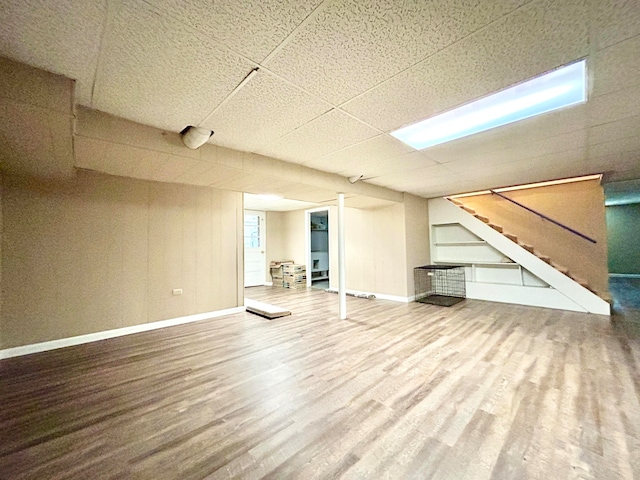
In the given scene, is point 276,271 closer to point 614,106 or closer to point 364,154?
point 364,154

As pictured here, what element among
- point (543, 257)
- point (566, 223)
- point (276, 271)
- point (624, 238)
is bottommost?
point (276, 271)

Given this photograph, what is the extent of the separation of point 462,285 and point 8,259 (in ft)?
23.8

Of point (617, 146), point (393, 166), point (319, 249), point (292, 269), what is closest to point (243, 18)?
point (393, 166)

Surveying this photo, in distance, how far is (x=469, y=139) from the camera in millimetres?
2711

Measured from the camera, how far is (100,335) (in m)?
3.33

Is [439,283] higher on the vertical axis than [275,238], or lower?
lower

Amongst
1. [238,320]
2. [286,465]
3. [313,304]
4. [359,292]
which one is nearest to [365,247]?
[359,292]

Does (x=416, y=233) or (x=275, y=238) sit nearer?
(x=416, y=233)

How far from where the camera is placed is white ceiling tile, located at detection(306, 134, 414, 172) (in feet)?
9.14

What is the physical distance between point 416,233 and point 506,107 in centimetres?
375

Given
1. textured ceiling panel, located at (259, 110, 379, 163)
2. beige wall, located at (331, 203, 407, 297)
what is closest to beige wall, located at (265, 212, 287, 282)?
beige wall, located at (331, 203, 407, 297)

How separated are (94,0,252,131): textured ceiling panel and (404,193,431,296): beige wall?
14.7 feet

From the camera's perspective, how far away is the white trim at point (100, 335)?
2860mm

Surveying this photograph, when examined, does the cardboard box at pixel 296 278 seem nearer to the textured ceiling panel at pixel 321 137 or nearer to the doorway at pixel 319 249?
the doorway at pixel 319 249
